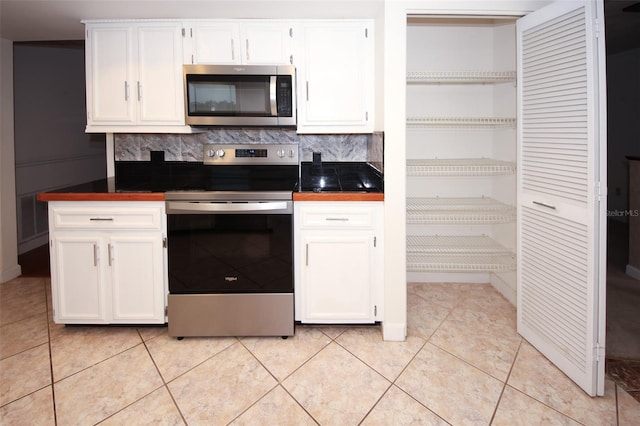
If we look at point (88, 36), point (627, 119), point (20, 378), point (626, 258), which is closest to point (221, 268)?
point (20, 378)

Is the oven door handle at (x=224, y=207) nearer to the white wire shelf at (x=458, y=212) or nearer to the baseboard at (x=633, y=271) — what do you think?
the white wire shelf at (x=458, y=212)

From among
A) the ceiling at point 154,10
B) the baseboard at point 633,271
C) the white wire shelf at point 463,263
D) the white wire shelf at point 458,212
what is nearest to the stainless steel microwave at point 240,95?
the ceiling at point 154,10

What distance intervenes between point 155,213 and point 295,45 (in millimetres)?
1411

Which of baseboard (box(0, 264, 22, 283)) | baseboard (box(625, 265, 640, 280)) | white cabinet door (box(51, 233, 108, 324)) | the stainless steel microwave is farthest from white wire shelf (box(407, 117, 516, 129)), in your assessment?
baseboard (box(0, 264, 22, 283))

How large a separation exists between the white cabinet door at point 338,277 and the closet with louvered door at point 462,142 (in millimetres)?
570

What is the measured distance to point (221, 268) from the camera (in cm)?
247

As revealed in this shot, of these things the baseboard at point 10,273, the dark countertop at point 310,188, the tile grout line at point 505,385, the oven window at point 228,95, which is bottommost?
the tile grout line at point 505,385

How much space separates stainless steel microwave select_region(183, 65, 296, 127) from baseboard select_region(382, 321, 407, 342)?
144 centimetres

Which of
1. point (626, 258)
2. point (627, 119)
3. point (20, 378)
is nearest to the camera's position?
point (20, 378)

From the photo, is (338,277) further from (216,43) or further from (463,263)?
(216,43)

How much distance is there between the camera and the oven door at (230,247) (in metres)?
2.41

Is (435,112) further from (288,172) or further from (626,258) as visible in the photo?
(626,258)

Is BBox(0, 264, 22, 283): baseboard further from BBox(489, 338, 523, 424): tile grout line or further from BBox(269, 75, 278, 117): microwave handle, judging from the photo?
BBox(489, 338, 523, 424): tile grout line

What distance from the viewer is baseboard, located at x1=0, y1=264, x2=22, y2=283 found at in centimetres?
352
